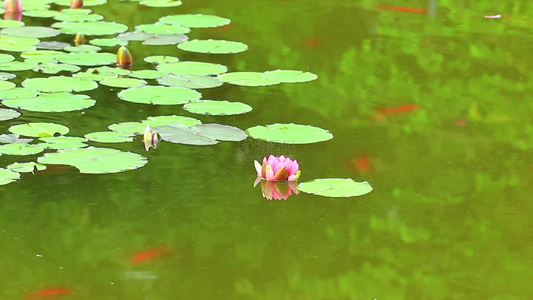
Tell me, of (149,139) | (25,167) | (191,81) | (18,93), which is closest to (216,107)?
(191,81)

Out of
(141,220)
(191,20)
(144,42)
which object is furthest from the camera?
(191,20)

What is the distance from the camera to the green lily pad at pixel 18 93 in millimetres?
3787

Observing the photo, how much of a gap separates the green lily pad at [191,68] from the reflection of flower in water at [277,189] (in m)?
1.28

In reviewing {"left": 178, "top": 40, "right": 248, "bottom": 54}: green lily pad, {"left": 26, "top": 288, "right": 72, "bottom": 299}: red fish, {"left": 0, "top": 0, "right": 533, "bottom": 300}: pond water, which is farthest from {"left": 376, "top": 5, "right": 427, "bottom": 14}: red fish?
{"left": 26, "top": 288, "right": 72, "bottom": 299}: red fish

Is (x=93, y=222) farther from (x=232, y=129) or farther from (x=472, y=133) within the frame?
(x=472, y=133)

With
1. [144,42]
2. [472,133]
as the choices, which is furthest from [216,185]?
[144,42]

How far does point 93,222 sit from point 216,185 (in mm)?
475

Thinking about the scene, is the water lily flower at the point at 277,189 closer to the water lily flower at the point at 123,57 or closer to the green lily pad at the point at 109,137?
the green lily pad at the point at 109,137

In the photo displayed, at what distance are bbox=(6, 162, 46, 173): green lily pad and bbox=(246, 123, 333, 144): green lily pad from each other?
0.81 meters

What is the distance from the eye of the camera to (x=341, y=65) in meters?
4.47

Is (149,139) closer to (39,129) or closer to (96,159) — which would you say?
(96,159)

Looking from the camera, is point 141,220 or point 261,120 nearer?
point 141,220

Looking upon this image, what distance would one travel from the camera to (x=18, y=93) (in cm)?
383

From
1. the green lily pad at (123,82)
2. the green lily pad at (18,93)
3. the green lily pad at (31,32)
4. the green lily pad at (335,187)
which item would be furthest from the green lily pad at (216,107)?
the green lily pad at (31,32)
